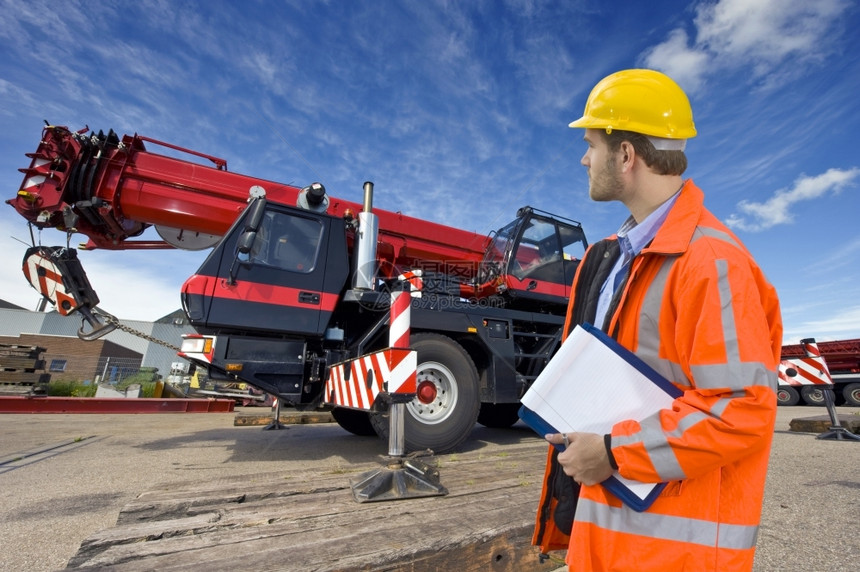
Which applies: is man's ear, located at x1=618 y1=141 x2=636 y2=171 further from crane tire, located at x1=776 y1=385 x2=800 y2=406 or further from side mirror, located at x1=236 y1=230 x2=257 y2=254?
crane tire, located at x1=776 y1=385 x2=800 y2=406

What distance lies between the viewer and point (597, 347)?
1.00 m

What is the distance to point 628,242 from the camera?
1.28 meters

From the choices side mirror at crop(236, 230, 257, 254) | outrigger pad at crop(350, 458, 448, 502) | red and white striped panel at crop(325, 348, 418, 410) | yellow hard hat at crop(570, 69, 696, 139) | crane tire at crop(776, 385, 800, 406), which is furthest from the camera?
crane tire at crop(776, 385, 800, 406)

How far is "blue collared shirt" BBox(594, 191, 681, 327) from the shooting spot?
118 centimetres

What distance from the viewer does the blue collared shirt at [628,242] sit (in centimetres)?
118

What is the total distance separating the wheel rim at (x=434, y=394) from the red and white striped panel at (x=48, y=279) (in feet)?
14.7

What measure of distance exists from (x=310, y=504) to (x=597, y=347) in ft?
5.37

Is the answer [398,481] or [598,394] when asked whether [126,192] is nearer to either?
[398,481]

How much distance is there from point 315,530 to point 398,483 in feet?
2.41

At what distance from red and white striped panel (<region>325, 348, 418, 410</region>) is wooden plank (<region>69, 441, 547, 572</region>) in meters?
0.88

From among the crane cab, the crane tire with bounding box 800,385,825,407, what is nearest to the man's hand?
the crane cab

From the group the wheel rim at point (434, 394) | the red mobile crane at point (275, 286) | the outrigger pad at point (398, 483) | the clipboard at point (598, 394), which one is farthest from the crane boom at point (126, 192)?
the clipboard at point (598, 394)

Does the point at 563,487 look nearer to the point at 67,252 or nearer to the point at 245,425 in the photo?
the point at 67,252

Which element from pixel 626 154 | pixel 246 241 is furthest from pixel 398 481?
pixel 246 241
